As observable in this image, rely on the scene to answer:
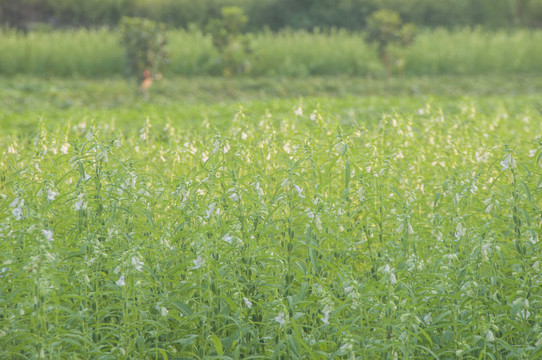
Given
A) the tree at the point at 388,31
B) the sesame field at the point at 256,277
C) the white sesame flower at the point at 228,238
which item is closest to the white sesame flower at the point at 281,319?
the sesame field at the point at 256,277

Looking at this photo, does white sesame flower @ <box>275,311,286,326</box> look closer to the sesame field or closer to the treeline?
the sesame field

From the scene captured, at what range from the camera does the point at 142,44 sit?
1539 centimetres

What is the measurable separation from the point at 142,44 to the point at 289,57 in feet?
21.7

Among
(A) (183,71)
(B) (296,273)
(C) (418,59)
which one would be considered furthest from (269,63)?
(B) (296,273)

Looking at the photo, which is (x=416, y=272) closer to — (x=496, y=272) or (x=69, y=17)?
(x=496, y=272)

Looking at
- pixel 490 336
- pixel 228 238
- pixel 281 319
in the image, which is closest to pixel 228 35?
Answer: pixel 228 238

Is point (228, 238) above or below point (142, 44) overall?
above

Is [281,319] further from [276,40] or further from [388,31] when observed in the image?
[276,40]

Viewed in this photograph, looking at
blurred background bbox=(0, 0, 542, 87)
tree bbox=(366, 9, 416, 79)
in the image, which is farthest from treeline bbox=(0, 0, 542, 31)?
tree bbox=(366, 9, 416, 79)

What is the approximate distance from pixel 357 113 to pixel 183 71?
1053 centimetres

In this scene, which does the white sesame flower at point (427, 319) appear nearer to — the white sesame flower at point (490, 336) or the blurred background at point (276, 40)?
the white sesame flower at point (490, 336)

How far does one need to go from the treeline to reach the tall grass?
506 centimetres

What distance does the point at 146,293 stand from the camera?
304cm

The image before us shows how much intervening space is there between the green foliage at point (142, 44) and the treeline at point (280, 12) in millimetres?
10785
